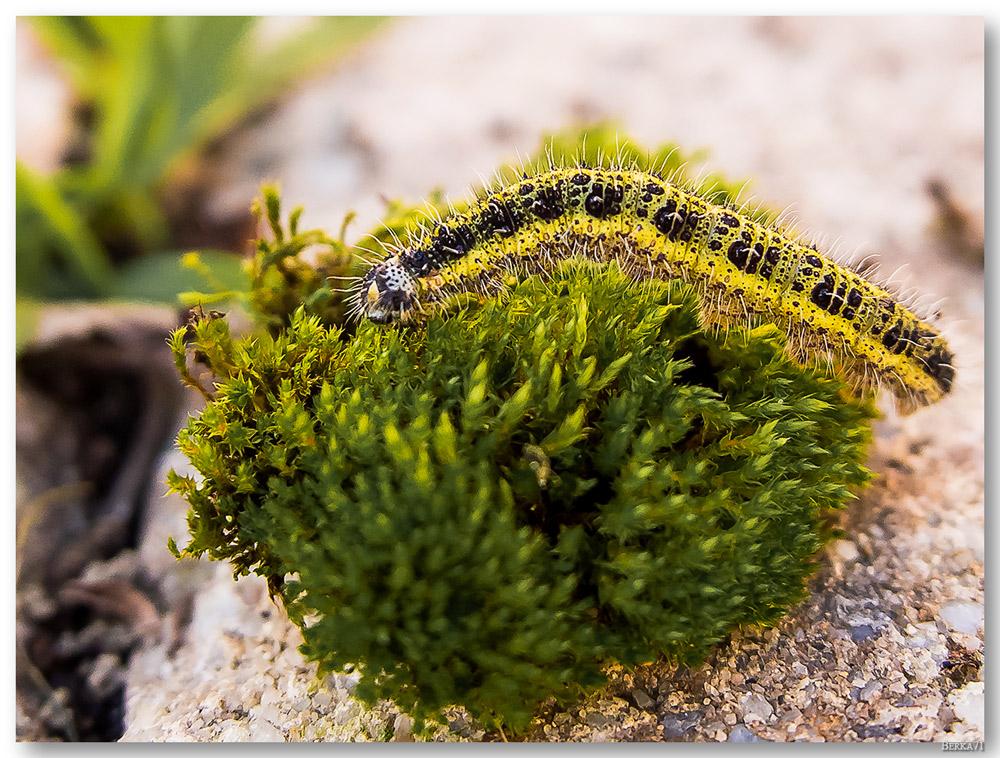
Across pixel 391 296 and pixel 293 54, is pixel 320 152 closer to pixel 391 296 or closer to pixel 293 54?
pixel 293 54

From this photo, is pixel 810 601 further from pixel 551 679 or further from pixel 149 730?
pixel 149 730

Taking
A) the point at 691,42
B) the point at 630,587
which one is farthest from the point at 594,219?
the point at 691,42

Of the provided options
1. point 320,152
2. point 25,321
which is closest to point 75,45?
point 320,152

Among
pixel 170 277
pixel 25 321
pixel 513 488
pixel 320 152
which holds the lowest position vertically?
pixel 513 488

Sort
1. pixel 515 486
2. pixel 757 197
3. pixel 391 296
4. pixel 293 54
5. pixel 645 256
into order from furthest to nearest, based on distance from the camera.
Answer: pixel 293 54 < pixel 757 197 < pixel 645 256 < pixel 391 296 < pixel 515 486

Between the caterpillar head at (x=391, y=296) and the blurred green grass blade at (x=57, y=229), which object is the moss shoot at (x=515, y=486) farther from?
the blurred green grass blade at (x=57, y=229)

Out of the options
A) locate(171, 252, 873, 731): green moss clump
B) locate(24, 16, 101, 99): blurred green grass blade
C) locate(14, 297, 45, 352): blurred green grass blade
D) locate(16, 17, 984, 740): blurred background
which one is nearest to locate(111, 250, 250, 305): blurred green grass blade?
locate(16, 17, 984, 740): blurred background
